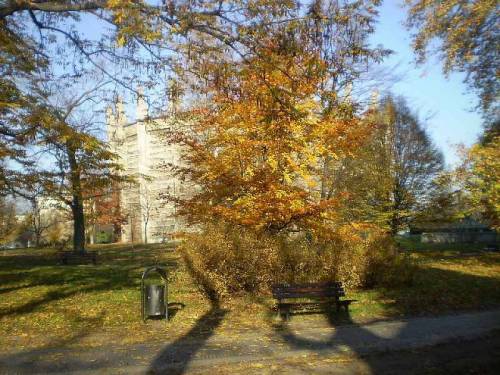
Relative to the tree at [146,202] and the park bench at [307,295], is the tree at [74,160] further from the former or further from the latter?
the tree at [146,202]

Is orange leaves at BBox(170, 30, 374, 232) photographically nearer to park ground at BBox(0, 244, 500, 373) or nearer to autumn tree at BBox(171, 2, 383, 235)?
autumn tree at BBox(171, 2, 383, 235)

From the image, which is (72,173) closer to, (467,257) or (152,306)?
(152,306)

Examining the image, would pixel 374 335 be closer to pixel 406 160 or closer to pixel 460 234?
pixel 406 160

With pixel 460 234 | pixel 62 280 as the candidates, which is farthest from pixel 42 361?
pixel 460 234

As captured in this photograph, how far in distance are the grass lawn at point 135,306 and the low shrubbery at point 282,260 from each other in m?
0.47

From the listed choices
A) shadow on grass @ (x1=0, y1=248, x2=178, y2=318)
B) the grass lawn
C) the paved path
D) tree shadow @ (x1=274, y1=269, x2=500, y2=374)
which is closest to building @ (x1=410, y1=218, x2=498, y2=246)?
the grass lawn

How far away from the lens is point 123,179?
22906 millimetres

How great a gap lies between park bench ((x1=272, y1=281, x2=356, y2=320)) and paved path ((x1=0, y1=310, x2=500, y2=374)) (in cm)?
66

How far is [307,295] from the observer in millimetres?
10305

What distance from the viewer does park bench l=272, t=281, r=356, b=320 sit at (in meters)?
10.0

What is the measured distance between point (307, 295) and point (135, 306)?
4.09 metres

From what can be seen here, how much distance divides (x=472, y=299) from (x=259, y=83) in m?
7.80

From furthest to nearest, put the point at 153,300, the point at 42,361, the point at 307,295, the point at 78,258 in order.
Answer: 1. the point at 78,258
2. the point at 307,295
3. the point at 153,300
4. the point at 42,361

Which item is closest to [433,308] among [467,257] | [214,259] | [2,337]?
[214,259]
